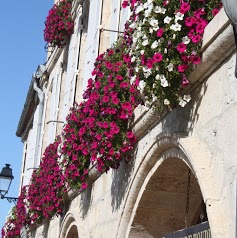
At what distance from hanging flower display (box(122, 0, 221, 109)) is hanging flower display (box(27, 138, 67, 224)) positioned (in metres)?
4.01

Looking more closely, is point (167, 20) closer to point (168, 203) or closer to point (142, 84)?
point (142, 84)

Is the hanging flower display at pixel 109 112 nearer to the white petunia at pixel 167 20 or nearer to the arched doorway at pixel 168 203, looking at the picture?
the arched doorway at pixel 168 203

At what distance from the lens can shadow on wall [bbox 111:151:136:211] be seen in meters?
5.89

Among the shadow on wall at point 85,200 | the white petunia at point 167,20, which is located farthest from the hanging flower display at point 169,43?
the shadow on wall at point 85,200

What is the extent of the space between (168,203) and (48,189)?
152 inches

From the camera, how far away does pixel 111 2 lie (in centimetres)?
820

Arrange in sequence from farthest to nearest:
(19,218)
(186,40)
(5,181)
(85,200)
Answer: (5,181), (19,218), (85,200), (186,40)

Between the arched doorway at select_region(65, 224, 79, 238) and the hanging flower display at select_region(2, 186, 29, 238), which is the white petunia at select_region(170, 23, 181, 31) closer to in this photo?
the arched doorway at select_region(65, 224, 79, 238)

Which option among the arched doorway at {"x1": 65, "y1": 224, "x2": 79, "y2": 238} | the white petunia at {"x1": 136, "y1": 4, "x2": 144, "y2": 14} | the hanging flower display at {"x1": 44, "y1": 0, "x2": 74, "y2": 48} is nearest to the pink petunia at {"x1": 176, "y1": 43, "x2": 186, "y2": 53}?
the white petunia at {"x1": 136, "y1": 4, "x2": 144, "y2": 14}

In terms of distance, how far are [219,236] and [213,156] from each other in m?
0.53

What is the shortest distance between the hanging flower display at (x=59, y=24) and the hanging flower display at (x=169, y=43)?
6.23m

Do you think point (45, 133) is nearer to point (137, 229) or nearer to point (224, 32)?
point (137, 229)

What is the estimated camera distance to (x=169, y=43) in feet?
14.2

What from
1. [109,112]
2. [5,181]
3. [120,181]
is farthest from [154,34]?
[5,181]
